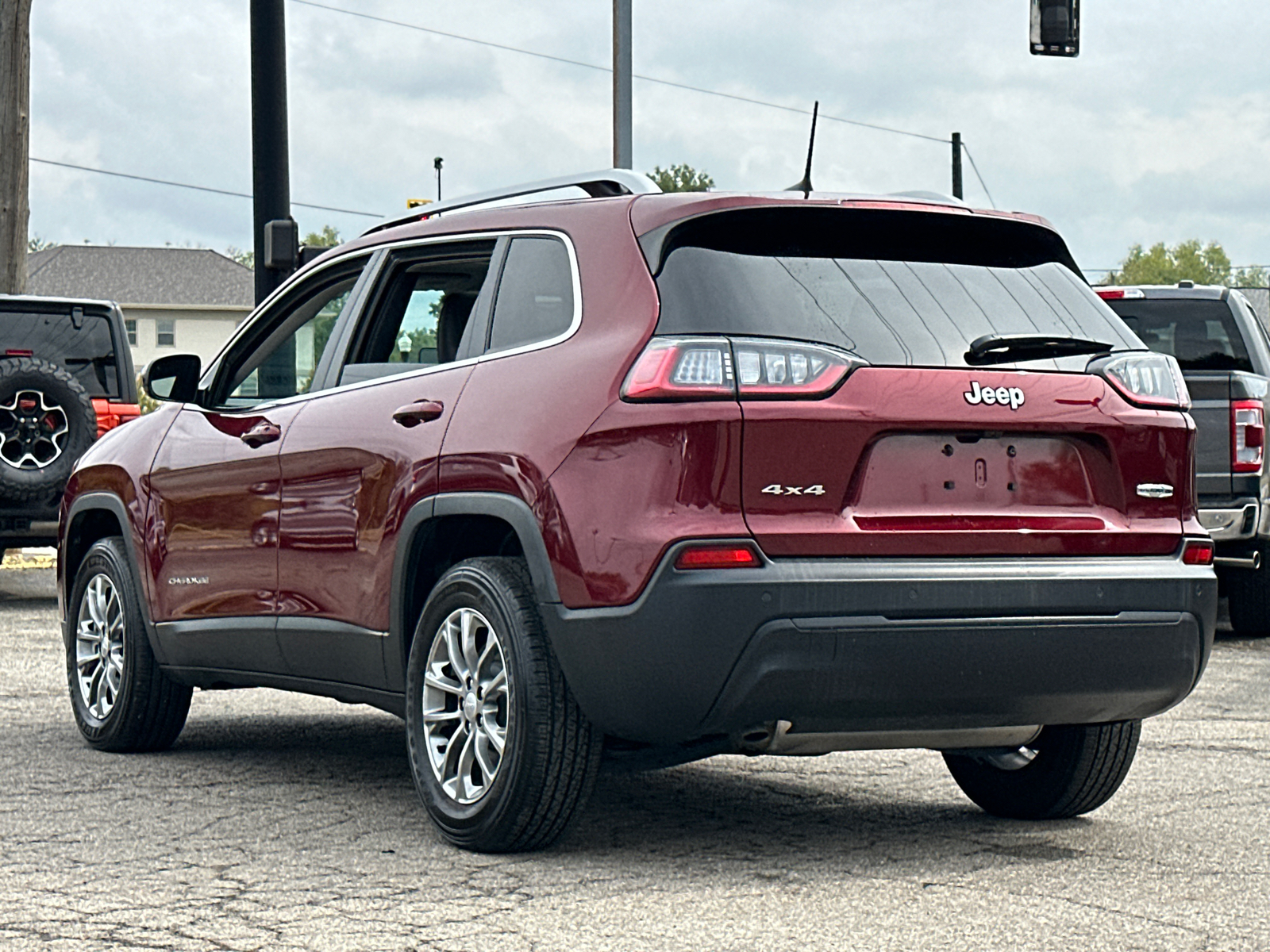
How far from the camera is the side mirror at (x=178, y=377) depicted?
7355 mm

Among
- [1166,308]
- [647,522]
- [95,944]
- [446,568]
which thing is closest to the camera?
[95,944]

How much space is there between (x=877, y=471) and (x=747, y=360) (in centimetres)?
43

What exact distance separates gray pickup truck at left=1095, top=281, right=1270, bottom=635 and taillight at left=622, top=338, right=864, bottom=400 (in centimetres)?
570

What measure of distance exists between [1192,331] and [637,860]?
8.40m

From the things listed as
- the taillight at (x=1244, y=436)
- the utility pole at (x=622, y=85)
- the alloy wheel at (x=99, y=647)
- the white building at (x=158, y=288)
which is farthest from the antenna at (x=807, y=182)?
the white building at (x=158, y=288)

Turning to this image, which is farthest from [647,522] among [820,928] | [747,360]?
[820,928]

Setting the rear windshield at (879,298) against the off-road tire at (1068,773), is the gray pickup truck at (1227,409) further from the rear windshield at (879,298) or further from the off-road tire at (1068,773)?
the rear windshield at (879,298)

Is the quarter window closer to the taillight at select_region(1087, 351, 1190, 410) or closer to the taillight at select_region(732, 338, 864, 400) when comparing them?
the taillight at select_region(732, 338, 864, 400)

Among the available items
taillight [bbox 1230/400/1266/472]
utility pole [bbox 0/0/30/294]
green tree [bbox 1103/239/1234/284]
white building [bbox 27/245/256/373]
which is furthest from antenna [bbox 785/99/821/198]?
green tree [bbox 1103/239/1234/284]

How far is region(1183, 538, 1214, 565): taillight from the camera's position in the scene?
5586 millimetres

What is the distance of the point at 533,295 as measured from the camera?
580 centimetres

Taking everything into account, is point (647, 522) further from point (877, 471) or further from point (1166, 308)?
point (1166, 308)

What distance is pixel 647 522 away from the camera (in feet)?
16.6

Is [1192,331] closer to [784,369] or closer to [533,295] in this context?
[533,295]
